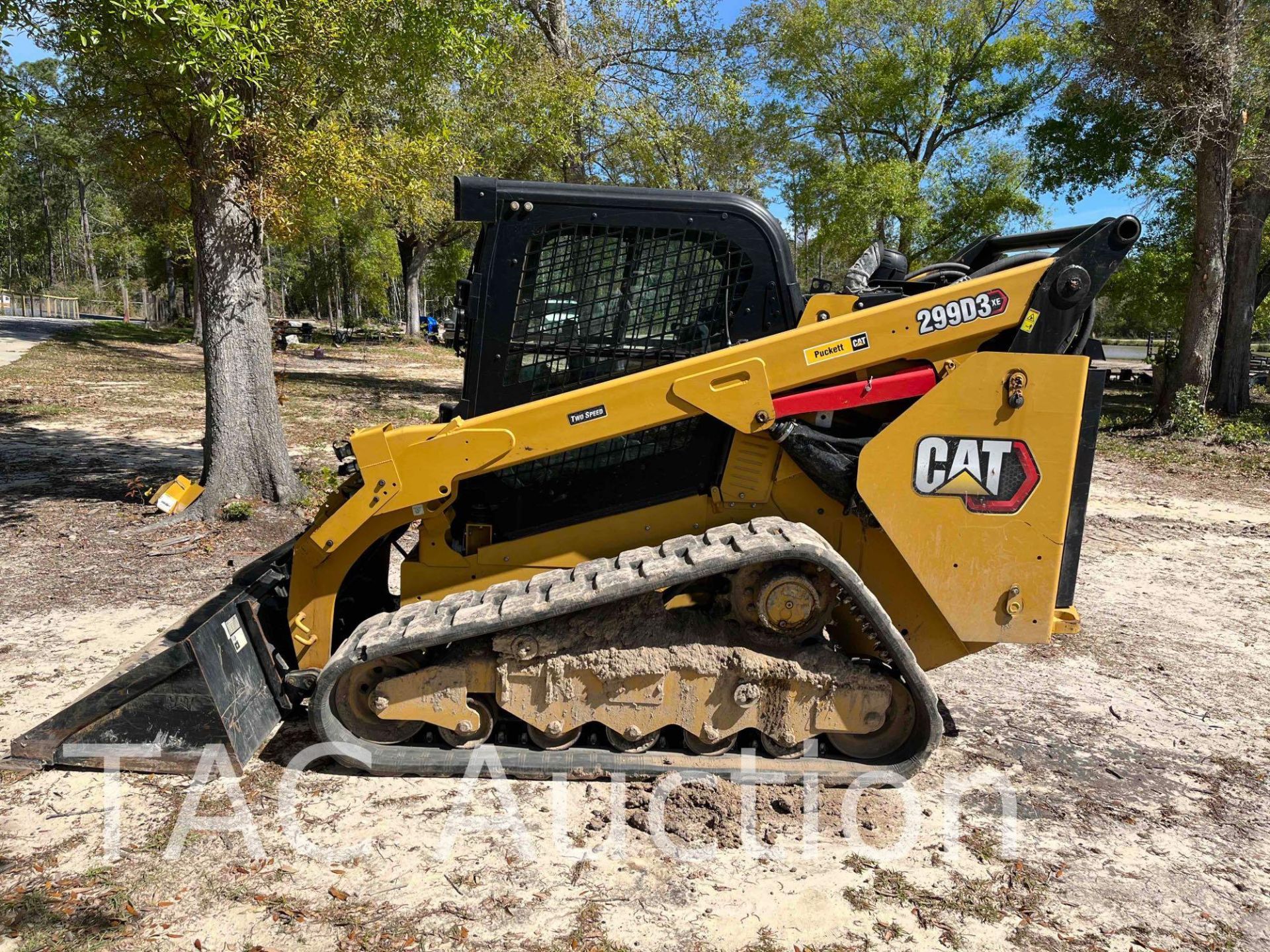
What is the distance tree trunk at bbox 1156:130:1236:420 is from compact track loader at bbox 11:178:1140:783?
43.4ft

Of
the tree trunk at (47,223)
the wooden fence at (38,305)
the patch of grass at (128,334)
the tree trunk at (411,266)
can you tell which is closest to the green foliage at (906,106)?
the tree trunk at (411,266)

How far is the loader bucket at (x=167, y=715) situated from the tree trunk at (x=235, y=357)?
4.14 meters

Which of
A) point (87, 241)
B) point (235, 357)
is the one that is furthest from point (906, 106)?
point (87, 241)

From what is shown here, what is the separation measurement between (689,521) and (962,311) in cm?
155

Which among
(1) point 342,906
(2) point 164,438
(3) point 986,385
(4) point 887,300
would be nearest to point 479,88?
(2) point 164,438

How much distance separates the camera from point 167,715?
376cm

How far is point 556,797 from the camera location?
3.71 m

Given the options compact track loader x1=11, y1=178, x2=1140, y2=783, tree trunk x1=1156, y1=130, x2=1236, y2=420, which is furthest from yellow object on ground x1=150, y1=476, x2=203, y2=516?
tree trunk x1=1156, y1=130, x2=1236, y2=420

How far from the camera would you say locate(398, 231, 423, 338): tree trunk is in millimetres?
33484

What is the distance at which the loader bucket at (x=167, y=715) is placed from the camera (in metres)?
3.69

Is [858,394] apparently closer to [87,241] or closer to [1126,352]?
[1126,352]

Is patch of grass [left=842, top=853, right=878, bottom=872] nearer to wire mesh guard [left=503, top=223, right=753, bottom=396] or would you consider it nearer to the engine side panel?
the engine side panel

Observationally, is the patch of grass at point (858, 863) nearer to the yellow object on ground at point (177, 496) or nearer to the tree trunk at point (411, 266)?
the yellow object on ground at point (177, 496)

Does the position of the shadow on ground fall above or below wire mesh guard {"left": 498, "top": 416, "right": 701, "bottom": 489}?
below
